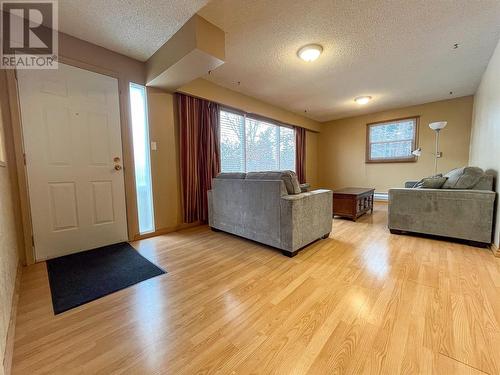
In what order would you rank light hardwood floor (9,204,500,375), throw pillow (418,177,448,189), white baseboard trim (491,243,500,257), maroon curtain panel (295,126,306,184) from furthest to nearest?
maroon curtain panel (295,126,306,184), throw pillow (418,177,448,189), white baseboard trim (491,243,500,257), light hardwood floor (9,204,500,375)

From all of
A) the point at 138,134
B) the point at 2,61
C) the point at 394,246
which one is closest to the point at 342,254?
the point at 394,246

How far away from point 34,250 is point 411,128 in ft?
23.4

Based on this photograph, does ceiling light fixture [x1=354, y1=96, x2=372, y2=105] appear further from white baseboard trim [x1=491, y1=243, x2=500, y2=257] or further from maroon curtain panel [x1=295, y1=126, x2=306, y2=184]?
white baseboard trim [x1=491, y1=243, x2=500, y2=257]

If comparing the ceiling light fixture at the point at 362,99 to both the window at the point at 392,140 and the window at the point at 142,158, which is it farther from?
the window at the point at 142,158

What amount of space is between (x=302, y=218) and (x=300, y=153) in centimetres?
398

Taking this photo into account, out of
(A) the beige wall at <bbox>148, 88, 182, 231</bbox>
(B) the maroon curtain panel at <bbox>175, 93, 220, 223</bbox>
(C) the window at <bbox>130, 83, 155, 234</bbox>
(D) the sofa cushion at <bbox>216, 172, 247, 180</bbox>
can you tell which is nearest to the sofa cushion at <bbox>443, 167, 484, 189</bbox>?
(D) the sofa cushion at <bbox>216, 172, 247, 180</bbox>

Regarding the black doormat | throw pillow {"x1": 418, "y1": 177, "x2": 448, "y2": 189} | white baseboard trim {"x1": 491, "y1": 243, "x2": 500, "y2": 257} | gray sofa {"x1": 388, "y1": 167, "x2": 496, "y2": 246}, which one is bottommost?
the black doormat

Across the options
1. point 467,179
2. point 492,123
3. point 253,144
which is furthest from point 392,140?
point 253,144

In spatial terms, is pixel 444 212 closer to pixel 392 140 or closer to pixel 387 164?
pixel 387 164

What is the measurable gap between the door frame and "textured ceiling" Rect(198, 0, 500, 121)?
1405mm

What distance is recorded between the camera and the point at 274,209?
2.27 meters

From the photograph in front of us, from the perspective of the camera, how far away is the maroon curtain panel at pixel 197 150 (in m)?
3.27

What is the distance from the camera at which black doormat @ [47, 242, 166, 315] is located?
62.4 inches

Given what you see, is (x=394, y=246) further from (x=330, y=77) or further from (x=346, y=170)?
(x=346, y=170)
